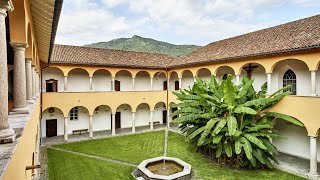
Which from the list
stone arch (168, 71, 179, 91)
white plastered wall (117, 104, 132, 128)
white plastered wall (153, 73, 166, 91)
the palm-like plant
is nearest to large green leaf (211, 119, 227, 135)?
the palm-like plant

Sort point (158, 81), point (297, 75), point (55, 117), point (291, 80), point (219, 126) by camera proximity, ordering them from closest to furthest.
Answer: point (219, 126), point (297, 75), point (291, 80), point (55, 117), point (158, 81)

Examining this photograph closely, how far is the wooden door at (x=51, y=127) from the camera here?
22.2 meters

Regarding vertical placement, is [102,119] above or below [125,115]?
below

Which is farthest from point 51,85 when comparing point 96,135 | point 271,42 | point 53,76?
point 271,42

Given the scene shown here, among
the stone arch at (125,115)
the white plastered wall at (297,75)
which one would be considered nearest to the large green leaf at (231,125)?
the white plastered wall at (297,75)

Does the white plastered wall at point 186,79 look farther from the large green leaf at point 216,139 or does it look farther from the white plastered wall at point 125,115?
the large green leaf at point 216,139

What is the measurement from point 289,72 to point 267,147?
631cm

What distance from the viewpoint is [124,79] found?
25.4m

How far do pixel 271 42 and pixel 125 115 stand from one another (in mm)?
16119

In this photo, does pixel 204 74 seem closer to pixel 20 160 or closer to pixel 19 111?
pixel 19 111

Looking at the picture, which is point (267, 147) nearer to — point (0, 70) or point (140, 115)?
point (0, 70)

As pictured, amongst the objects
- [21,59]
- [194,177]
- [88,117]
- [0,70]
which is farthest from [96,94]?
[0,70]

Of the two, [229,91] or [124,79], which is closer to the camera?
[229,91]

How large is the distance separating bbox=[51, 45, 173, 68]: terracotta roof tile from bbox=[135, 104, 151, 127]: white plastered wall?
16.5 feet
